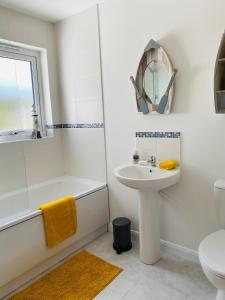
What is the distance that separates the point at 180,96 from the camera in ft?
6.44

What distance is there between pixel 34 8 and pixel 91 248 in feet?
8.37

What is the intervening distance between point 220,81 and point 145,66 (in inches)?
27.3

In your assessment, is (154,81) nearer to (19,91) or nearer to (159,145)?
(159,145)

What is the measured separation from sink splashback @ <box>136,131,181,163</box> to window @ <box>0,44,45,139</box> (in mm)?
1380

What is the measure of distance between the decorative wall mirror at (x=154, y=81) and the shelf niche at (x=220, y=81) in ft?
1.21

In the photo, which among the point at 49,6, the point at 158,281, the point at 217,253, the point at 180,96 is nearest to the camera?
the point at 217,253

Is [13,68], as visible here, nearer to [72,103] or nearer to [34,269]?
[72,103]

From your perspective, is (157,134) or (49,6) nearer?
(157,134)

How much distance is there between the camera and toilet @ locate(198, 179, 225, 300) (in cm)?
129

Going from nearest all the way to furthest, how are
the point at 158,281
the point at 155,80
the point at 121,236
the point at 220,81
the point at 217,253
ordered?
the point at 217,253, the point at 220,81, the point at 158,281, the point at 155,80, the point at 121,236

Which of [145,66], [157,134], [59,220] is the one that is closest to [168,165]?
[157,134]

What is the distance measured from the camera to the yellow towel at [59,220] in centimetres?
200

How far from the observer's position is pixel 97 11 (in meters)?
2.37

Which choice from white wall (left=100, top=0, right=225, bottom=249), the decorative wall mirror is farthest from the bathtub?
the decorative wall mirror
